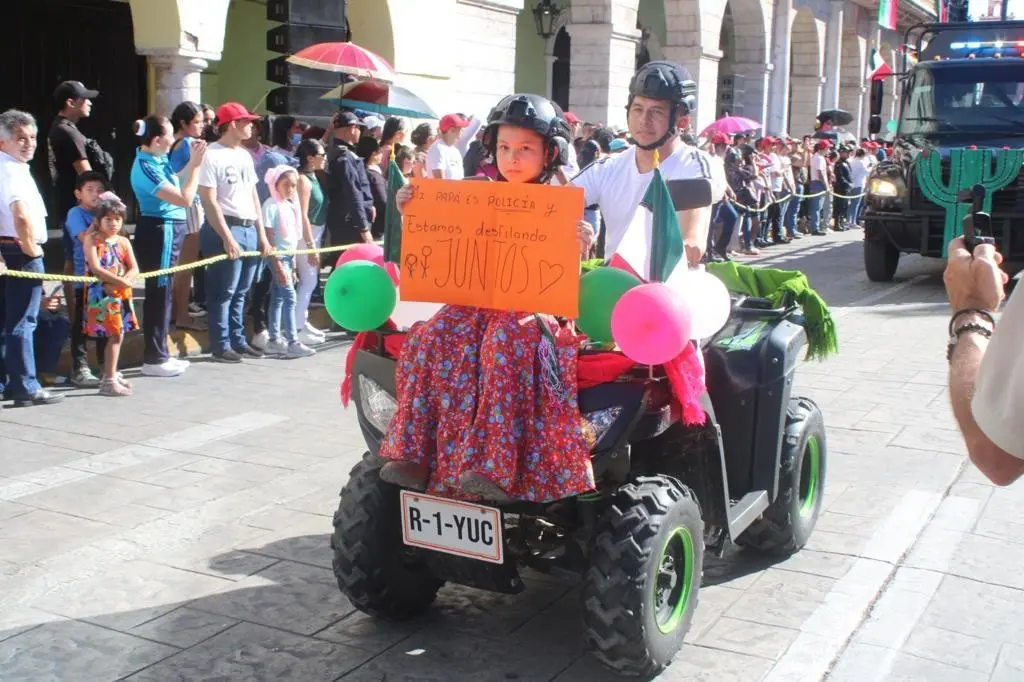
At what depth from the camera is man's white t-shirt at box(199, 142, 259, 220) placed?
8641 mm

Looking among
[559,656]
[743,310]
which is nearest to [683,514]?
[559,656]

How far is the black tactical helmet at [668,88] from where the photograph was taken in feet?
13.4

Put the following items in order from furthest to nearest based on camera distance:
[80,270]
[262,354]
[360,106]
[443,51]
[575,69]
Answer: [575,69], [443,51], [360,106], [262,354], [80,270]

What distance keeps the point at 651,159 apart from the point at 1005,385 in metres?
2.61

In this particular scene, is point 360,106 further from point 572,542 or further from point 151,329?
point 572,542

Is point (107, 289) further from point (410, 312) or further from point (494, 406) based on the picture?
point (494, 406)

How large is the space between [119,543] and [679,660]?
7.85ft

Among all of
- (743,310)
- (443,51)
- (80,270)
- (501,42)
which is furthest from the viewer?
(501,42)

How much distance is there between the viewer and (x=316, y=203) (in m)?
9.96

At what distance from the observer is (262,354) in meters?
9.09

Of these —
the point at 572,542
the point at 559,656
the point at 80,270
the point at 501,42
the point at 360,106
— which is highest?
the point at 501,42

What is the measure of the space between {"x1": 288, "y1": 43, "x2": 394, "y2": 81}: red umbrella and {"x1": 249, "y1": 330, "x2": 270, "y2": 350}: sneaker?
2935 mm

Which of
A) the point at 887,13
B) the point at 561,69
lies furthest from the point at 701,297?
the point at 887,13

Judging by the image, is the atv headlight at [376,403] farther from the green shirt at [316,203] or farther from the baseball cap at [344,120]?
the baseball cap at [344,120]
